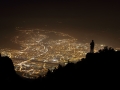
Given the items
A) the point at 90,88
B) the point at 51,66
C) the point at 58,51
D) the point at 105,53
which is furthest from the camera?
the point at 58,51

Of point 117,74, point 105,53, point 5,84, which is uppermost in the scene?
point 105,53

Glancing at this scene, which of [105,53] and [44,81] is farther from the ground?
[105,53]

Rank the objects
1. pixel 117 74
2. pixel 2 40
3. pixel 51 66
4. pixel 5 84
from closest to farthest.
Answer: pixel 117 74, pixel 5 84, pixel 51 66, pixel 2 40

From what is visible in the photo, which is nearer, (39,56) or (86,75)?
(86,75)

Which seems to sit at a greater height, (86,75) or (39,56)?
(39,56)

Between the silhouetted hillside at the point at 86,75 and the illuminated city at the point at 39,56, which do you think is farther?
the illuminated city at the point at 39,56

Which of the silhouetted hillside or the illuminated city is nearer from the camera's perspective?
the silhouetted hillside

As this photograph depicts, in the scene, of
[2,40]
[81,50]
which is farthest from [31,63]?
[2,40]

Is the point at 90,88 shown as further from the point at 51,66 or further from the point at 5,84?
the point at 51,66
